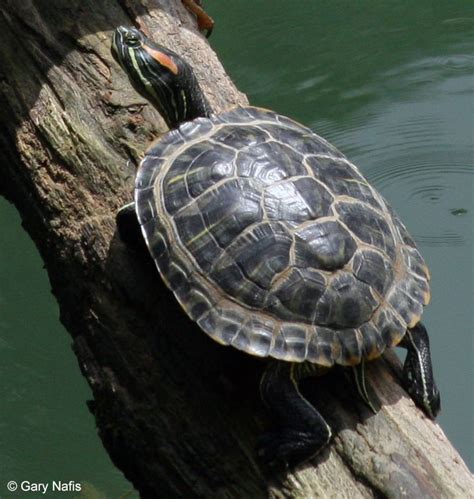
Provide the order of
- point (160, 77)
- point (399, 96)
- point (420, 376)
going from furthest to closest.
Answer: point (399, 96)
point (160, 77)
point (420, 376)

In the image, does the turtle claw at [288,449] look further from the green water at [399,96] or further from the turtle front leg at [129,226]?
the green water at [399,96]

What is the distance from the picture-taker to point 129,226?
3.10 metres

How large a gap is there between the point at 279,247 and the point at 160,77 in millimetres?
918

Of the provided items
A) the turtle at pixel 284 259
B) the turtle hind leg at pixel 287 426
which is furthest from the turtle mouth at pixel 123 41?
the turtle hind leg at pixel 287 426

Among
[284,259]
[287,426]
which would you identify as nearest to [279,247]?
[284,259]

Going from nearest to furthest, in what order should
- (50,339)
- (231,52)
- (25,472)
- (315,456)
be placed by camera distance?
1. (315,456)
2. (25,472)
3. (50,339)
4. (231,52)

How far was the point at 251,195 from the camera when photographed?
2871 millimetres

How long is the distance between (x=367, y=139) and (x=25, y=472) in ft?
10.4

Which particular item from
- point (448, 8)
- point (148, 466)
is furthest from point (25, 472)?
point (448, 8)

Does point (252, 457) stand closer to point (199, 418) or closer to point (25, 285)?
point (199, 418)

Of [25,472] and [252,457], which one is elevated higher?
[252,457]

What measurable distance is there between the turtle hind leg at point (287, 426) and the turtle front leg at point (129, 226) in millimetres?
652

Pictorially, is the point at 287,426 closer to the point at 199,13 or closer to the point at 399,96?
the point at 199,13

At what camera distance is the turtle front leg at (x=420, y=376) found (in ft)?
9.41
